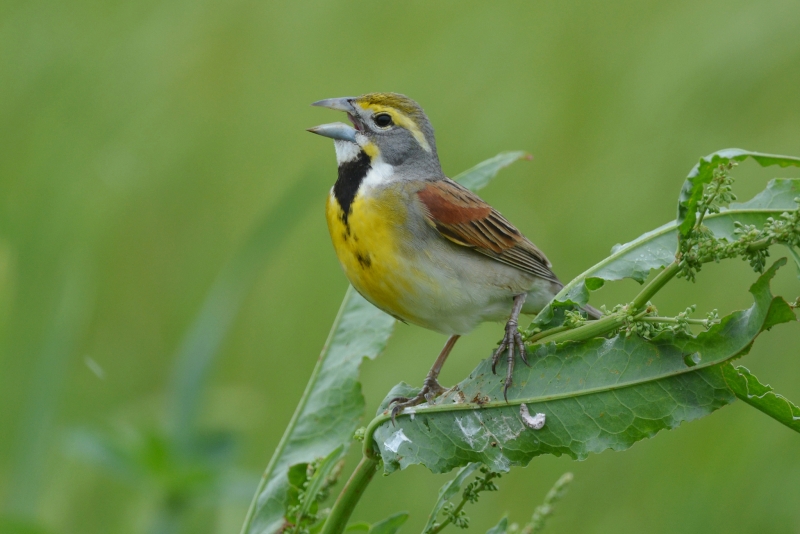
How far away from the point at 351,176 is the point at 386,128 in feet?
0.85

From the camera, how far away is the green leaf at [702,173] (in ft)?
6.63

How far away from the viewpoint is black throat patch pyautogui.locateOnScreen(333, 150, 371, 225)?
3.67m

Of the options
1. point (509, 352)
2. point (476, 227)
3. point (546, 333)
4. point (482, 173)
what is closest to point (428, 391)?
point (476, 227)

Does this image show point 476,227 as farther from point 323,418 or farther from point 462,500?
point 462,500

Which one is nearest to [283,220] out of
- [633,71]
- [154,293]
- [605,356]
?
Result: [605,356]

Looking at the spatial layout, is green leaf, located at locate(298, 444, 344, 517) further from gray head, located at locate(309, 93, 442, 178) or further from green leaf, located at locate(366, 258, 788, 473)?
gray head, located at locate(309, 93, 442, 178)

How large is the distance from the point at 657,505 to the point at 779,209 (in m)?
2.03

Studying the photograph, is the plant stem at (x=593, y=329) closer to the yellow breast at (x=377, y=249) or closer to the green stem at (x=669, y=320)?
the green stem at (x=669, y=320)

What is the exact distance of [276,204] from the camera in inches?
132

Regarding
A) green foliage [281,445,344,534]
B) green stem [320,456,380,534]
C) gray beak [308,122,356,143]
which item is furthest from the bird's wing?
green stem [320,456,380,534]

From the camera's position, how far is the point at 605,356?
2.20 m

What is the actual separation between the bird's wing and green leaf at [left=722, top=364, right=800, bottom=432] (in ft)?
5.42

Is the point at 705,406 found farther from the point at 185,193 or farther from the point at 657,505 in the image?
the point at 185,193

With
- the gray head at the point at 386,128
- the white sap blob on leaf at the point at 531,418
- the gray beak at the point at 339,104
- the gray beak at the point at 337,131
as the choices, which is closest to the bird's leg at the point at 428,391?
the white sap blob on leaf at the point at 531,418
